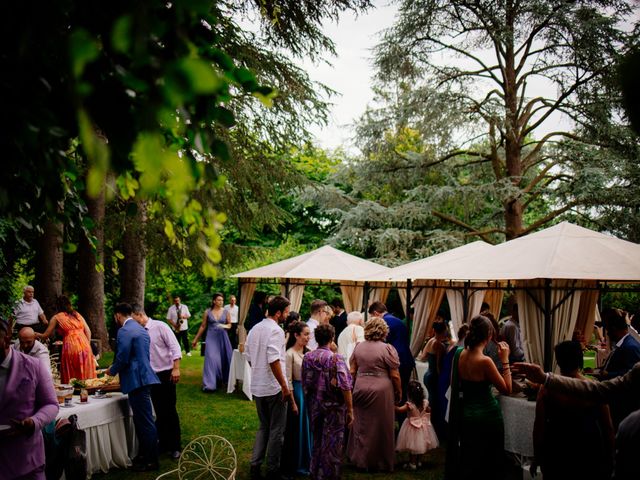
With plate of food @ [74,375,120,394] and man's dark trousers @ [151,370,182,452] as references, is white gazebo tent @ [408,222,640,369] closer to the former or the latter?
man's dark trousers @ [151,370,182,452]

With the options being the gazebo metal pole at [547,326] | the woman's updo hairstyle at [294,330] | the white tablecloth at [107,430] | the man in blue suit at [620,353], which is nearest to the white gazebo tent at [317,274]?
the gazebo metal pole at [547,326]

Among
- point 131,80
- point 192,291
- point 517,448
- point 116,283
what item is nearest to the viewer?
point 131,80

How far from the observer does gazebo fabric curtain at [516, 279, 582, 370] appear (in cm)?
802

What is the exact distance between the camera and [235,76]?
2.00 meters

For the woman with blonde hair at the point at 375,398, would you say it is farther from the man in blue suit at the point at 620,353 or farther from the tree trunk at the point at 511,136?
the tree trunk at the point at 511,136

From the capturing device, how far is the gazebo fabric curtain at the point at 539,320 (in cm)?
802

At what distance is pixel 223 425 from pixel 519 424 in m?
4.76

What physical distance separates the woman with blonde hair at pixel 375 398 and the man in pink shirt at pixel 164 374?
7.10 feet

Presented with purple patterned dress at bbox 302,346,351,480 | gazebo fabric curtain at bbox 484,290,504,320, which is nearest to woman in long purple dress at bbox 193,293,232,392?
gazebo fabric curtain at bbox 484,290,504,320

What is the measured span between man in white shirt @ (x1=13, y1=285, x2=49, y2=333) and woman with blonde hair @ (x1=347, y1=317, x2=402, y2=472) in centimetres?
763

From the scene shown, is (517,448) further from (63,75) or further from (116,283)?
(116,283)

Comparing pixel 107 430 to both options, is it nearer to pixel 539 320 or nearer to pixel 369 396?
pixel 369 396

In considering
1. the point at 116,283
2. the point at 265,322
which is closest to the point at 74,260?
the point at 116,283

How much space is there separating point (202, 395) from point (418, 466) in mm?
6096
